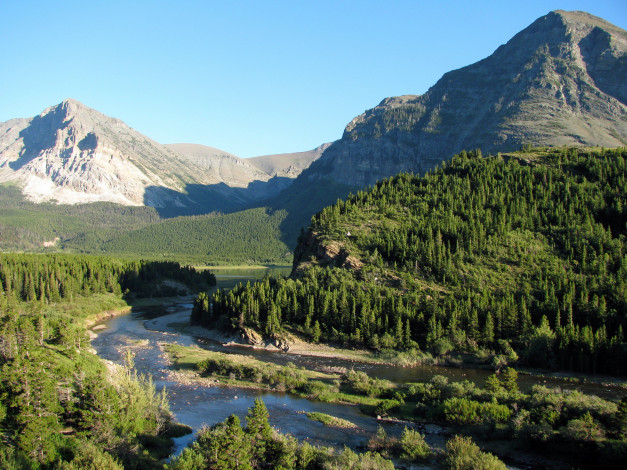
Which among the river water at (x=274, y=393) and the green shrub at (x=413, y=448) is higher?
the green shrub at (x=413, y=448)

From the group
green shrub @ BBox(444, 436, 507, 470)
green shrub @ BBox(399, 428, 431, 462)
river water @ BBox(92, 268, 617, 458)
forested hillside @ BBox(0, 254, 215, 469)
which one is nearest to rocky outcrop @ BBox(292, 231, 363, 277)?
river water @ BBox(92, 268, 617, 458)

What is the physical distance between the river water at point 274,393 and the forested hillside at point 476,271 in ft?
26.6

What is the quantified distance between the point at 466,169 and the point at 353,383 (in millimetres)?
113423

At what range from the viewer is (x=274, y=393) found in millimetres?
63938

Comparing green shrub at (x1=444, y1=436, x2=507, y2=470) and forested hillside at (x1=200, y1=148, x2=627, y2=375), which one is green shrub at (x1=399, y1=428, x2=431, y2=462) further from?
forested hillside at (x1=200, y1=148, x2=627, y2=375)

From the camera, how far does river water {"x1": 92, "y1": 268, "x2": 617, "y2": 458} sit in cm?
4891

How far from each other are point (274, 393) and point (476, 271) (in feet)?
197

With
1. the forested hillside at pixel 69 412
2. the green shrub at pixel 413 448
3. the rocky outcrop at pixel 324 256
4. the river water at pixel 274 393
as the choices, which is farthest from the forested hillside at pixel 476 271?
the forested hillside at pixel 69 412

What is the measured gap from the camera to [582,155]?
511 ft

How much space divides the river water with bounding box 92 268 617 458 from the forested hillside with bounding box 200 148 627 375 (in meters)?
8.11

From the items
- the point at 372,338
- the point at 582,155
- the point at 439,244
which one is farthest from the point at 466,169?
the point at 372,338

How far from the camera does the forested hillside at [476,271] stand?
8394 centimetres

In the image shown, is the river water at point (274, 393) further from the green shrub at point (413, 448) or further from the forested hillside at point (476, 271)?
the forested hillside at point (476, 271)

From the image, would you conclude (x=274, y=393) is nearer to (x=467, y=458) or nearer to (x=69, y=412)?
(x=69, y=412)
